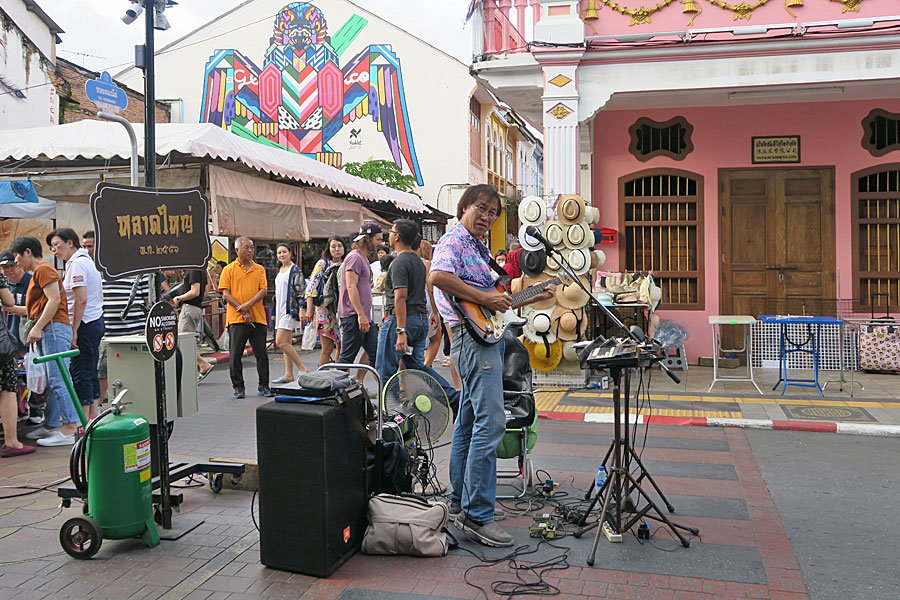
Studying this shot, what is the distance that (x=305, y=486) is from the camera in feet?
13.4

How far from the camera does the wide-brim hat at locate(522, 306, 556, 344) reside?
964 cm

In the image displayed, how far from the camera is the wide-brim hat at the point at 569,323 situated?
962 centimetres

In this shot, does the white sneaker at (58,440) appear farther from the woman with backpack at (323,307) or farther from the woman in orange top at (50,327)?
the woman with backpack at (323,307)

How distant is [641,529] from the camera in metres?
4.66

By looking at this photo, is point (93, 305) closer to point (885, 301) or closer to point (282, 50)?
point (885, 301)

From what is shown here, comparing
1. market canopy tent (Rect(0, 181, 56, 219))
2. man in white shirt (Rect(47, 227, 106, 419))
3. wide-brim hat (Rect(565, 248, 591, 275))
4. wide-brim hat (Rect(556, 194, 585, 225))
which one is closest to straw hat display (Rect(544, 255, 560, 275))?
wide-brim hat (Rect(565, 248, 591, 275))

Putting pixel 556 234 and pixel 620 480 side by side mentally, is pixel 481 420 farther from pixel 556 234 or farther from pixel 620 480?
pixel 556 234

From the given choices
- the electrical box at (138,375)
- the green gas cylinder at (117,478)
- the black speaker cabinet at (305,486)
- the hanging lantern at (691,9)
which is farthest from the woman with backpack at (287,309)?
the hanging lantern at (691,9)

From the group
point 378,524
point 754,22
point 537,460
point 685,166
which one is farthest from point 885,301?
point 378,524

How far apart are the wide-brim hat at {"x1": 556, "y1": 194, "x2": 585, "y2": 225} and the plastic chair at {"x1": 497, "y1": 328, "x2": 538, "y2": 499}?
4148 millimetres

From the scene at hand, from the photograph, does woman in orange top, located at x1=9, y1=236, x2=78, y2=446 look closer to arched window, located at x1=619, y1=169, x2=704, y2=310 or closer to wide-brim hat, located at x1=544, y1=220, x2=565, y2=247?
wide-brim hat, located at x1=544, y1=220, x2=565, y2=247

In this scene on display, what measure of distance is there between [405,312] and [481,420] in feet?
9.31

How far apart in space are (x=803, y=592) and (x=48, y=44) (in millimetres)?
24837

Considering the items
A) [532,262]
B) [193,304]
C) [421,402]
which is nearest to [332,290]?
[532,262]
